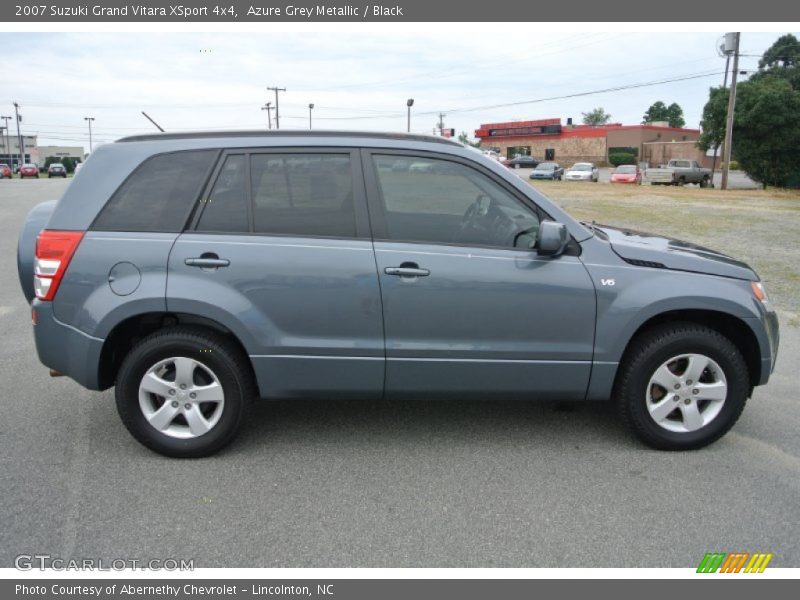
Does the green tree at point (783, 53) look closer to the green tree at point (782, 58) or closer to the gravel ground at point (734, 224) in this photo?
the green tree at point (782, 58)

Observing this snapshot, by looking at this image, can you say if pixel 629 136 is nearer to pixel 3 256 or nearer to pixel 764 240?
pixel 764 240

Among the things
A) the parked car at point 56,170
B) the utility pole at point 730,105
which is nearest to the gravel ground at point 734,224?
the utility pole at point 730,105

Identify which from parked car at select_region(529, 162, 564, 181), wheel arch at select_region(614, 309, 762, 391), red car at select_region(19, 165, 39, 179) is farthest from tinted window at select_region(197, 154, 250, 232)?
red car at select_region(19, 165, 39, 179)

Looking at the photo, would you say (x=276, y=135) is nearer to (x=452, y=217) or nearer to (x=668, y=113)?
(x=452, y=217)

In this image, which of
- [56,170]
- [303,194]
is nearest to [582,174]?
[303,194]

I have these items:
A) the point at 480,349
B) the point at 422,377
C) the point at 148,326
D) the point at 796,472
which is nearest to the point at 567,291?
the point at 480,349

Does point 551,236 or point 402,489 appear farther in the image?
point 551,236

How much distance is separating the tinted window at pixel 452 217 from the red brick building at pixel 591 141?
74.0 meters

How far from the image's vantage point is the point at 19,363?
5.75m

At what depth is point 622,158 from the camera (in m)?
73.0

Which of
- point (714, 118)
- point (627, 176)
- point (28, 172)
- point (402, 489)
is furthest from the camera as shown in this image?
point (28, 172)

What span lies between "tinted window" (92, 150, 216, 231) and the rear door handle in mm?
227

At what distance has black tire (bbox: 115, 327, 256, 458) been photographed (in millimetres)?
3926

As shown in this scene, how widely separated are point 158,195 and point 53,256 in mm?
671
